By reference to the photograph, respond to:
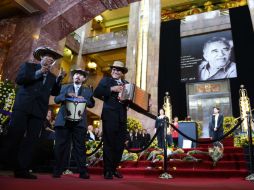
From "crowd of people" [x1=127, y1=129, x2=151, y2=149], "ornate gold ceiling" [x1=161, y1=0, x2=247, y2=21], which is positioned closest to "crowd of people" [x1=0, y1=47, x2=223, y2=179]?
"crowd of people" [x1=127, y1=129, x2=151, y2=149]

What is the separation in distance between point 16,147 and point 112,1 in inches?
249

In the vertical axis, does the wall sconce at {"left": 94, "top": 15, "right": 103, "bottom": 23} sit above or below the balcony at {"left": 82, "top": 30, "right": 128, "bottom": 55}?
above

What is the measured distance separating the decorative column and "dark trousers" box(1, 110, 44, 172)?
10.9 meters

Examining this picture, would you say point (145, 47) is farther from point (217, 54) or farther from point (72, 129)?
point (72, 129)

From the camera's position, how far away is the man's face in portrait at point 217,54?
14.5 metres

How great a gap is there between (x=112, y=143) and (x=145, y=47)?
40.9 feet

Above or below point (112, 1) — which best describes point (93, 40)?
above

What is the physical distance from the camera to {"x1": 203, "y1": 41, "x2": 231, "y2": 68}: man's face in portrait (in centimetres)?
1448

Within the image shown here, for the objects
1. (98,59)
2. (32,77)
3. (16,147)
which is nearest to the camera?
(16,147)

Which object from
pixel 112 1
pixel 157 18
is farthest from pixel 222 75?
pixel 112 1

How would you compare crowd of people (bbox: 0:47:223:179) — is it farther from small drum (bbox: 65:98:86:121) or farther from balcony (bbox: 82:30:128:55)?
balcony (bbox: 82:30:128:55)

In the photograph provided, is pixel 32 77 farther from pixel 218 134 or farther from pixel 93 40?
pixel 93 40

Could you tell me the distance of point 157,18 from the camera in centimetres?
1628

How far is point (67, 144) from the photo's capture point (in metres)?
3.85
